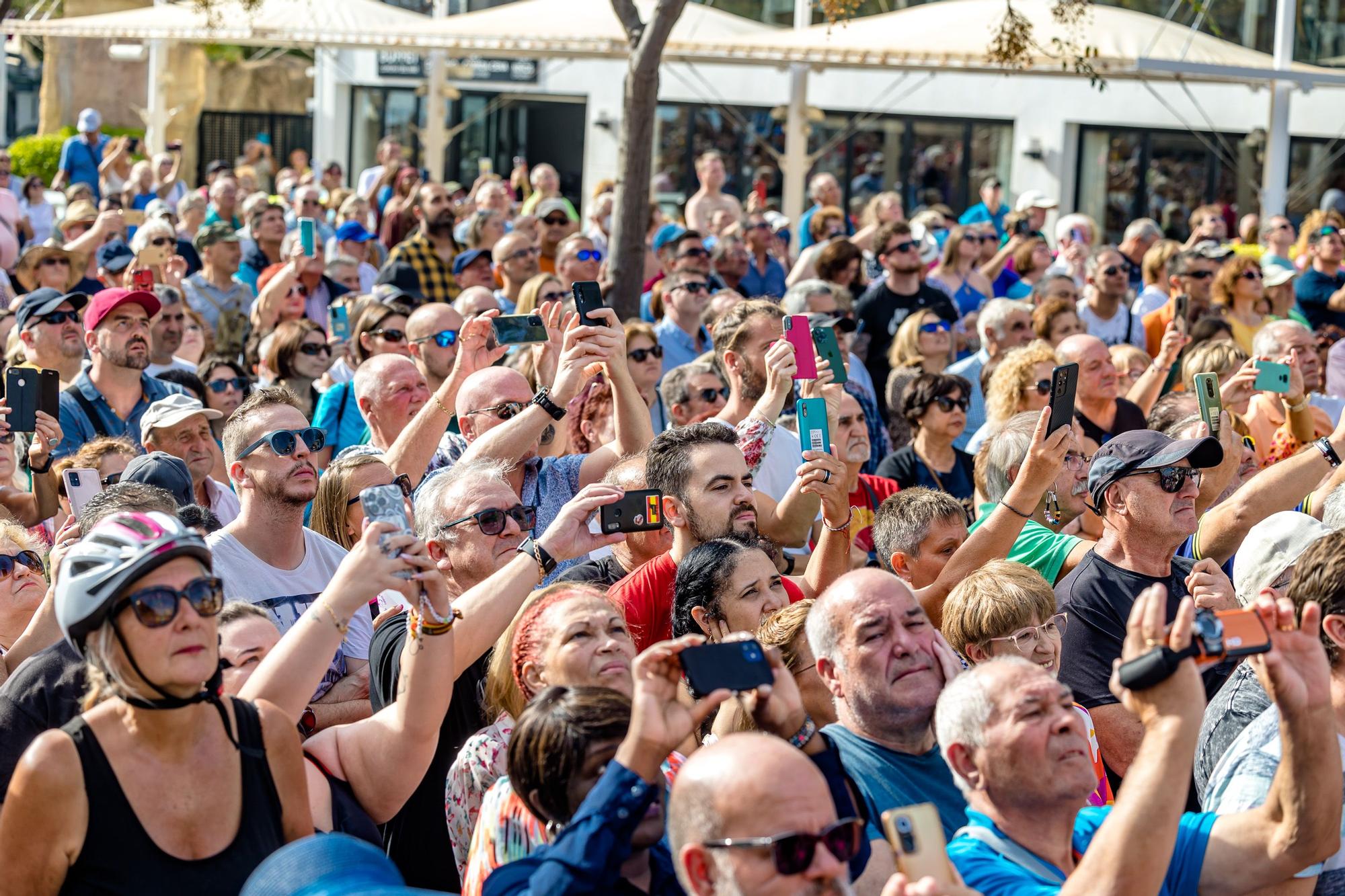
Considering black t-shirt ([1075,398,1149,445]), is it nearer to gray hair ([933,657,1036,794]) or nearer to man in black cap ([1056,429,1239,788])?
man in black cap ([1056,429,1239,788])

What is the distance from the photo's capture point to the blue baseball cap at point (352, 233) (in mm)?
12328

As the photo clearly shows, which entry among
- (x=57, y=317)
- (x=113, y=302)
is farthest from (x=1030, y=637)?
(x=57, y=317)

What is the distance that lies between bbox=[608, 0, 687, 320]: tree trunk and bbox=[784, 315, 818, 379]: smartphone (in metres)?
3.42

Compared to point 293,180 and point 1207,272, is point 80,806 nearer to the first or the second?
point 1207,272

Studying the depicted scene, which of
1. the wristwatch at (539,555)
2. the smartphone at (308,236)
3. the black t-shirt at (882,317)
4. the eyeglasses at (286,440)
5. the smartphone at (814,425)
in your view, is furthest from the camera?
the black t-shirt at (882,317)

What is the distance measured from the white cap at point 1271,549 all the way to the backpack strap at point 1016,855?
5.24ft

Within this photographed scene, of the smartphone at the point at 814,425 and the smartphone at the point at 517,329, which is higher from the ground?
the smartphone at the point at 517,329

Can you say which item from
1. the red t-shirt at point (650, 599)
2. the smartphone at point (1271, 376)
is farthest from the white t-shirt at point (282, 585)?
the smartphone at point (1271, 376)

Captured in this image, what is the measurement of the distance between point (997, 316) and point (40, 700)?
20.8 ft

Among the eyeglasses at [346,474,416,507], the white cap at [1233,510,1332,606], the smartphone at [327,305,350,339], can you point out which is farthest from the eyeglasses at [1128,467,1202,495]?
the smartphone at [327,305,350,339]

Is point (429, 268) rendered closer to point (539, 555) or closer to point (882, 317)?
point (882, 317)

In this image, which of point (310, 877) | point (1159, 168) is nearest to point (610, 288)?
point (310, 877)

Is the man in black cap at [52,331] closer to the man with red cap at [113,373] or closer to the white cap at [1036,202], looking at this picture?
the man with red cap at [113,373]

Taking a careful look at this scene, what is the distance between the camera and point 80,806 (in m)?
2.94
